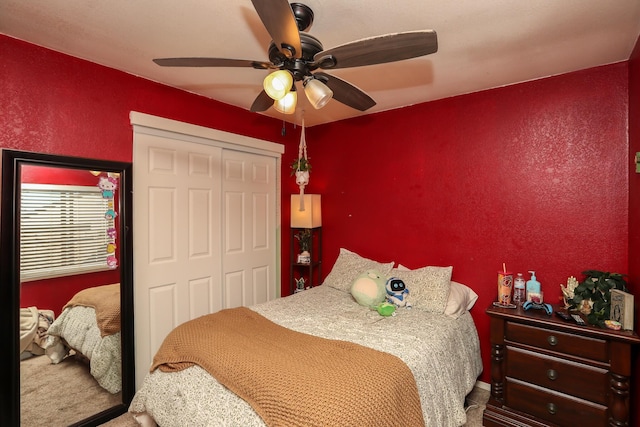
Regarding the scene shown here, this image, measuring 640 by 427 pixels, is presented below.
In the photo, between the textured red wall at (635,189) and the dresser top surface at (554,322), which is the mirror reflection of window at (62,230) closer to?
the dresser top surface at (554,322)

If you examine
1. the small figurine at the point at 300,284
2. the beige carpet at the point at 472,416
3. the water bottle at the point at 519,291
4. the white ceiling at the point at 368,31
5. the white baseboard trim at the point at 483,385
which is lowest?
the beige carpet at the point at 472,416

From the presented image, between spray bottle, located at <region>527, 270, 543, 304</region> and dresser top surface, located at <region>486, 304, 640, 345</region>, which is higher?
spray bottle, located at <region>527, 270, 543, 304</region>

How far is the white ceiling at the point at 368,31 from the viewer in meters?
1.53

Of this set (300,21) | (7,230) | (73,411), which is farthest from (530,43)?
(73,411)

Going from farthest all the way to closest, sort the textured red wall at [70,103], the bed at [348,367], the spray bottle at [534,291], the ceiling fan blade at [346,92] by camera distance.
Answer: the spray bottle at [534,291]
the textured red wall at [70,103]
the ceiling fan blade at [346,92]
the bed at [348,367]

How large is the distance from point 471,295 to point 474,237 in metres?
0.49

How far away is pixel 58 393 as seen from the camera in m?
2.02

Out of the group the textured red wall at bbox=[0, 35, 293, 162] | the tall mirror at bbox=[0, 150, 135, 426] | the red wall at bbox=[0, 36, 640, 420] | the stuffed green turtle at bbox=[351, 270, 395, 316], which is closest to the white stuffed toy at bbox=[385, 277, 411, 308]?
the stuffed green turtle at bbox=[351, 270, 395, 316]

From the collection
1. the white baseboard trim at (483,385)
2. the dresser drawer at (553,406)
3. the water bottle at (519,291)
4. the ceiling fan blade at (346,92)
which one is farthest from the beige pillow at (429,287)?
the ceiling fan blade at (346,92)

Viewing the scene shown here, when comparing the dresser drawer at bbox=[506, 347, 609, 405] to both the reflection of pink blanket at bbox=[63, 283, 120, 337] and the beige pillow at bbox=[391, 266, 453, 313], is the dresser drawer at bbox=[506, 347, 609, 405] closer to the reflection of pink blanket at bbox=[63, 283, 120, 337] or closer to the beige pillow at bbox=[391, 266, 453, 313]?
the beige pillow at bbox=[391, 266, 453, 313]

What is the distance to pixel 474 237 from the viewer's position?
2639 millimetres

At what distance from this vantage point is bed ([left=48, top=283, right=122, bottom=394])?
2.03 metres

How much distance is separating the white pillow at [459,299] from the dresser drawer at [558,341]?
35cm

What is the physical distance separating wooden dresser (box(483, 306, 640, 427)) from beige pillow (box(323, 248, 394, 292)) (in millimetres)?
985
